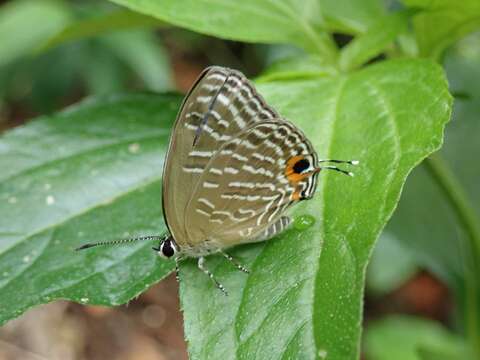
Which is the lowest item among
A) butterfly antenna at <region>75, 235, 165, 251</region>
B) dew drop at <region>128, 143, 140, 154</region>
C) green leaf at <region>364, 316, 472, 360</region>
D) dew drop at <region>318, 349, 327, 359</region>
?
green leaf at <region>364, 316, 472, 360</region>

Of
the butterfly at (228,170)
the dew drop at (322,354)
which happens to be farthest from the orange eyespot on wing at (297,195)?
the dew drop at (322,354)

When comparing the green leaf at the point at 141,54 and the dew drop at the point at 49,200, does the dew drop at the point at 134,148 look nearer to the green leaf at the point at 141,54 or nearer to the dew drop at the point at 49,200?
the dew drop at the point at 49,200

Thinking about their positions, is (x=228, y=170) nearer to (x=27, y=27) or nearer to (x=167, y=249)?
(x=167, y=249)

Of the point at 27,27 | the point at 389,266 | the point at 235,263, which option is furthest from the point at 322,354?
the point at 27,27

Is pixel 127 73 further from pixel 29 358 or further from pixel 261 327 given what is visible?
pixel 261 327

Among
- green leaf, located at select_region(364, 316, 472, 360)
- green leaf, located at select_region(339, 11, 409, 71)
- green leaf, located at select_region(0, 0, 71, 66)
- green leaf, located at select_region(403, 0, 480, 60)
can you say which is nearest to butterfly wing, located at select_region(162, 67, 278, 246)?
green leaf, located at select_region(339, 11, 409, 71)

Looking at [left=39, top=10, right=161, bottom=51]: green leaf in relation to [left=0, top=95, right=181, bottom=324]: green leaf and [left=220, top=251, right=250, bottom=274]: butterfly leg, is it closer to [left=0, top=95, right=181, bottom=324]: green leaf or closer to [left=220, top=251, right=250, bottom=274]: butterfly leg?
[left=0, top=95, right=181, bottom=324]: green leaf
